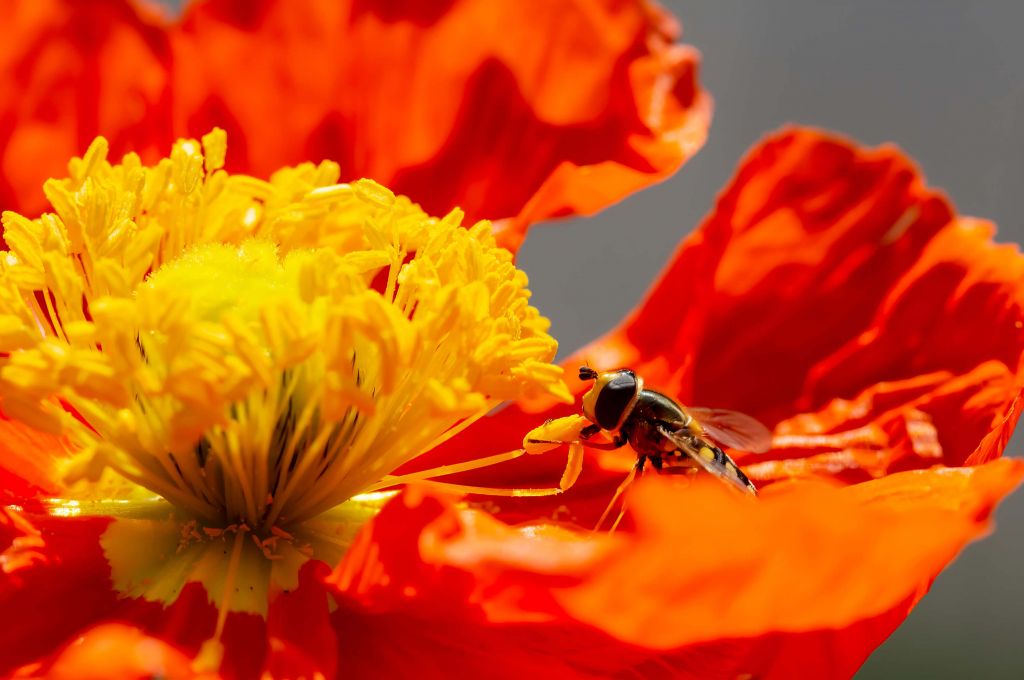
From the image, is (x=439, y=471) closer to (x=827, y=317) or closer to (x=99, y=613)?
(x=99, y=613)

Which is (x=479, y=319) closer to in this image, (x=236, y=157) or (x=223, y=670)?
(x=223, y=670)

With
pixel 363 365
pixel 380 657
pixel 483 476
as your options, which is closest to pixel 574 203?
pixel 483 476

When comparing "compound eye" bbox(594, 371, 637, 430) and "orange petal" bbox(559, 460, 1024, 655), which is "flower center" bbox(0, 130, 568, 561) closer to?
"compound eye" bbox(594, 371, 637, 430)

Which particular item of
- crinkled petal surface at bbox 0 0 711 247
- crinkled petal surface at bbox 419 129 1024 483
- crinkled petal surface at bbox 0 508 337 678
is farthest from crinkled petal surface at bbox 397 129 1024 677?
crinkled petal surface at bbox 0 508 337 678

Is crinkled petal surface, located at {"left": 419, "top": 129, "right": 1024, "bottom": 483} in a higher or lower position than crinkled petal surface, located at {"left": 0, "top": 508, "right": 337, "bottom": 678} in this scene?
higher

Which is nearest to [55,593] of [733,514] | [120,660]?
[120,660]

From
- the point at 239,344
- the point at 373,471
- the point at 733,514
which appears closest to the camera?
→ the point at 733,514
